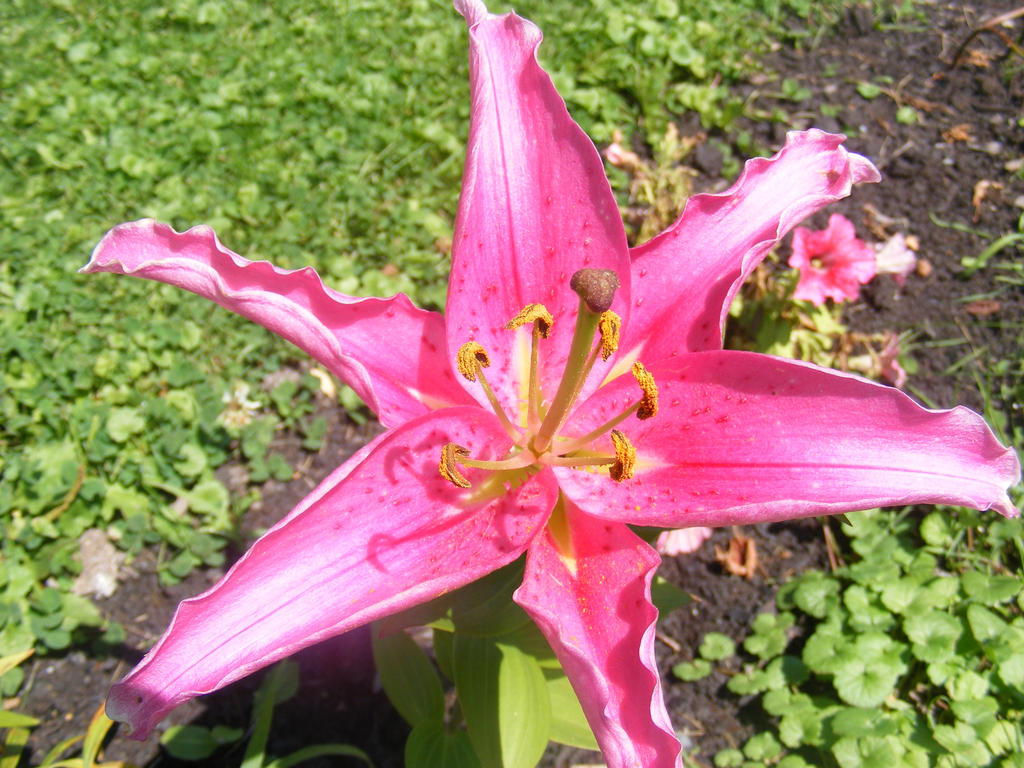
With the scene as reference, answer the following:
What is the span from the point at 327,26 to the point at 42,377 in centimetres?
165

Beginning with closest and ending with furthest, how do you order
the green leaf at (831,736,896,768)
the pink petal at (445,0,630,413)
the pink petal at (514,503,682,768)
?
the pink petal at (514,503,682,768)
the pink petal at (445,0,630,413)
the green leaf at (831,736,896,768)

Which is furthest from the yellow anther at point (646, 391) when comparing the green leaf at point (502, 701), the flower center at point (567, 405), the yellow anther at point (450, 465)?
the green leaf at point (502, 701)

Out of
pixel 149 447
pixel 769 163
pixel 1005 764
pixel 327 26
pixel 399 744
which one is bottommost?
pixel 399 744

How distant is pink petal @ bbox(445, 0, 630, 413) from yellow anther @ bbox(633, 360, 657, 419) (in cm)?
15

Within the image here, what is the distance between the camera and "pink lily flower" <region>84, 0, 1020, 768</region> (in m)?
0.83

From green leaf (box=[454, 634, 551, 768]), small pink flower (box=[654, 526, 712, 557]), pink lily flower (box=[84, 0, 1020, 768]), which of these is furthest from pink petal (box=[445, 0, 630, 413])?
small pink flower (box=[654, 526, 712, 557])

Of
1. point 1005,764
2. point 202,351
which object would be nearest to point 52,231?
point 202,351

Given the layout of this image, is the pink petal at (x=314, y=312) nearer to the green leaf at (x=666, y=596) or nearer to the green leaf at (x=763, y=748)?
the green leaf at (x=666, y=596)

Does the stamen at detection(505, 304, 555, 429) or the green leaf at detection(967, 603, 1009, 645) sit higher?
the stamen at detection(505, 304, 555, 429)

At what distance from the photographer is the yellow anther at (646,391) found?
0.93m

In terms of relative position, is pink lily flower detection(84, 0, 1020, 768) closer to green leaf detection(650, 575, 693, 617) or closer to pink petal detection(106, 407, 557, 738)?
pink petal detection(106, 407, 557, 738)

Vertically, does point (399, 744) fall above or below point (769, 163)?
below

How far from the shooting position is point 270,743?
1.80 meters

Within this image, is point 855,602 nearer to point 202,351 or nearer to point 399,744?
point 399,744
